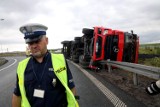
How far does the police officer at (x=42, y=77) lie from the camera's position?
3.19 m

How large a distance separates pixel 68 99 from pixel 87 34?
52.9 feet

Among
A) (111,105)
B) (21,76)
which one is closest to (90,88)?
(111,105)

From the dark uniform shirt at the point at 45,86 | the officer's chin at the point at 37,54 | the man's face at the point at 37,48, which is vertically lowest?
the dark uniform shirt at the point at 45,86

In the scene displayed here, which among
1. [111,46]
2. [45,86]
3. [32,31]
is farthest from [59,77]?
[111,46]

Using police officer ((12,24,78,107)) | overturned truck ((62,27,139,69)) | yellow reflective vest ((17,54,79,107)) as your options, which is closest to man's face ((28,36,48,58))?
police officer ((12,24,78,107))

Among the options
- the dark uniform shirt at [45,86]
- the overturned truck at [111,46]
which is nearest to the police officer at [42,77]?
the dark uniform shirt at [45,86]

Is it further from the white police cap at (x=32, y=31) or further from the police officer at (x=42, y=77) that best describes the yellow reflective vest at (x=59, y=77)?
the white police cap at (x=32, y=31)

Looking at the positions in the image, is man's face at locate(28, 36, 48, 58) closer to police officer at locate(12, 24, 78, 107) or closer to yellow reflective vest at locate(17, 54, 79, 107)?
police officer at locate(12, 24, 78, 107)

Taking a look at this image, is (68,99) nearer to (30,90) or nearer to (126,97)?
(30,90)

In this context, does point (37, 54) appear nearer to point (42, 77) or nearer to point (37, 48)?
point (37, 48)

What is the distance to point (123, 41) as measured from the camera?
17.9m

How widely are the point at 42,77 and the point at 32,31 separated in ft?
1.58

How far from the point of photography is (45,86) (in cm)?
319

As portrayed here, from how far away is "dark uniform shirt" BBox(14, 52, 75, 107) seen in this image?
3.18m
